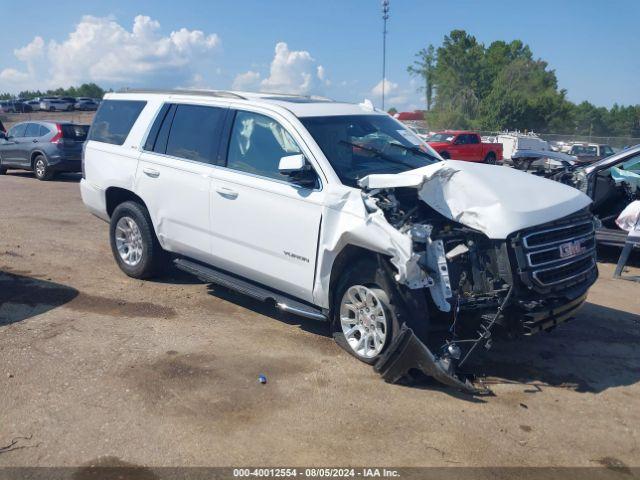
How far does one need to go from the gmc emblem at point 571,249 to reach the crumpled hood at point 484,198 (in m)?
0.24

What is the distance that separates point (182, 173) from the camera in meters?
5.98

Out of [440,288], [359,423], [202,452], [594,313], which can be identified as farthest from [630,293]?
[202,452]

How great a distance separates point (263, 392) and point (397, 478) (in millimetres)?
1322

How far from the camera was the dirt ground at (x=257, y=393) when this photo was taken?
3.71 meters

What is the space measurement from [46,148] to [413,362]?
49.0 ft

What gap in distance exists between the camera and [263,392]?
4422 millimetres

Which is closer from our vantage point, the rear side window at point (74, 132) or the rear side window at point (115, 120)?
the rear side window at point (115, 120)

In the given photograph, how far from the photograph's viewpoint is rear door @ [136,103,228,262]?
5816 mm

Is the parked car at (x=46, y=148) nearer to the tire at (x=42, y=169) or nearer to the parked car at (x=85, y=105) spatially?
the tire at (x=42, y=169)

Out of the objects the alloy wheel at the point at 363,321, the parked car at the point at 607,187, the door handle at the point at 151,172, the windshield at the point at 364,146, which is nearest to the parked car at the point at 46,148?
the door handle at the point at 151,172

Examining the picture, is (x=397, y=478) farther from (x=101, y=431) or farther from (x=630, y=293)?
(x=630, y=293)

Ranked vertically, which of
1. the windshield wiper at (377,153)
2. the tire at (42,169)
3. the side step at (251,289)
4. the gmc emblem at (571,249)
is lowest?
the tire at (42,169)

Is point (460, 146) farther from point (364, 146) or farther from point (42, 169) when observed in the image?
point (364, 146)

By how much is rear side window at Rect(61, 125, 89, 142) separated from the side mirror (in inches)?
521
